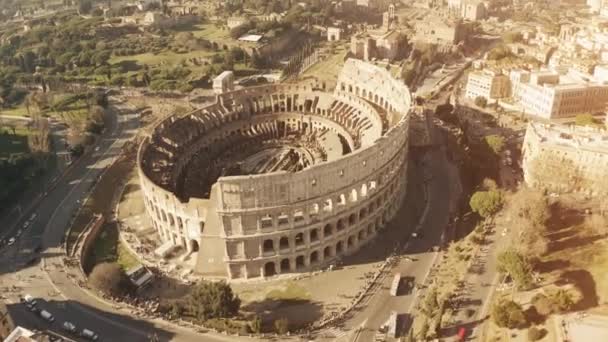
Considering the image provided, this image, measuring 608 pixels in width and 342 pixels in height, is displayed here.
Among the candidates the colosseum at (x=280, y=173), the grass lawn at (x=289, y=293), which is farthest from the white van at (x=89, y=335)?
the grass lawn at (x=289, y=293)

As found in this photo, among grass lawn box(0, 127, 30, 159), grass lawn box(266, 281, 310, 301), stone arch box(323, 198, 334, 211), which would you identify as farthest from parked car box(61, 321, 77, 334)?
grass lawn box(0, 127, 30, 159)

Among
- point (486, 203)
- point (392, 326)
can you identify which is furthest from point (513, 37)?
point (392, 326)

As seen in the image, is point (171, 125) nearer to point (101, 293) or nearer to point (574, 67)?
point (101, 293)

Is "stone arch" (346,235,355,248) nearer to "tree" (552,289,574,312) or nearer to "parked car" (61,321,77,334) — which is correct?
"tree" (552,289,574,312)

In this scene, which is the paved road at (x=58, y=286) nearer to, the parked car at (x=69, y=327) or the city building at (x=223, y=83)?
the parked car at (x=69, y=327)

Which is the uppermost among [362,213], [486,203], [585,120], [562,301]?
[585,120]

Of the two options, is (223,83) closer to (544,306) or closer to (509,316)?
(509,316)
